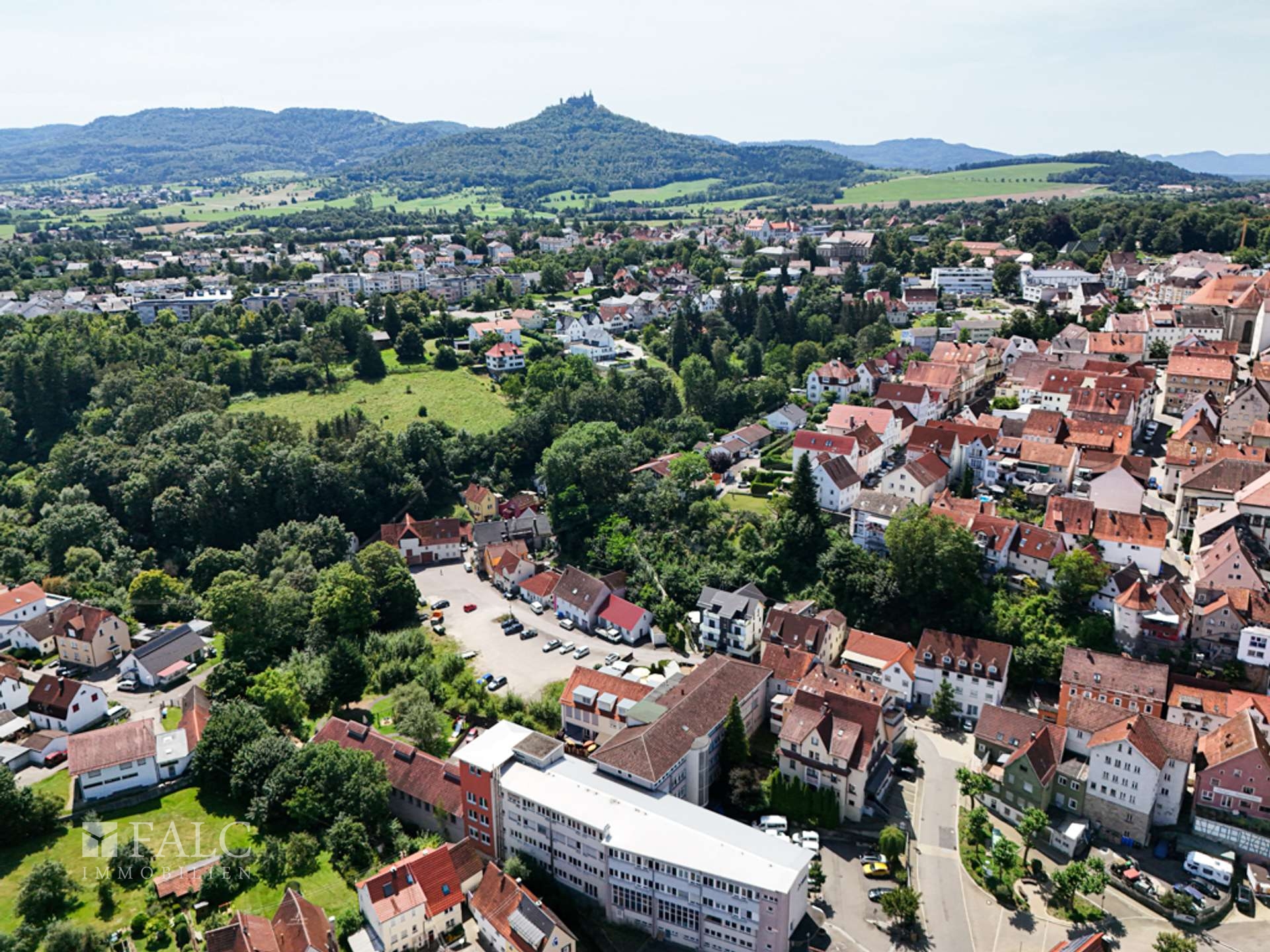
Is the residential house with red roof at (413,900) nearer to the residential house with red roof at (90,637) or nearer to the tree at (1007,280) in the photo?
the residential house with red roof at (90,637)

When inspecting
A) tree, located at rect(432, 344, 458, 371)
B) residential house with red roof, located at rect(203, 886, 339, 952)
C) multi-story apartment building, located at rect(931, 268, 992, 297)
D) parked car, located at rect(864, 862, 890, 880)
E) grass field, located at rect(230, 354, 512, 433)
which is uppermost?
multi-story apartment building, located at rect(931, 268, 992, 297)

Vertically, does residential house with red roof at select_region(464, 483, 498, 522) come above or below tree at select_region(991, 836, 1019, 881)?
above

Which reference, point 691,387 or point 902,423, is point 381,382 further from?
point 902,423

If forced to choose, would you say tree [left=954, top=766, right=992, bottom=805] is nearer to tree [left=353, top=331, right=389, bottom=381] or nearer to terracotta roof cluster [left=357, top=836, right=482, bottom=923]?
terracotta roof cluster [left=357, top=836, right=482, bottom=923]

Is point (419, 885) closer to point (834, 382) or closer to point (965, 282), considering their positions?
point (834, 382)

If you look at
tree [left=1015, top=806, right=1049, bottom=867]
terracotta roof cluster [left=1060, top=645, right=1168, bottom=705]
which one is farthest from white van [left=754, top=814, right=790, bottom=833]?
terracotta roof cluster [left=1060, top=645, right=1168, bottom=705]

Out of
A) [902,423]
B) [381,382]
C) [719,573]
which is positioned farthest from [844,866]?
[381,382]

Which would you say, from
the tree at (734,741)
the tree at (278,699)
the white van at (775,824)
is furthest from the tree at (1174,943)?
the tree at (278,699)
